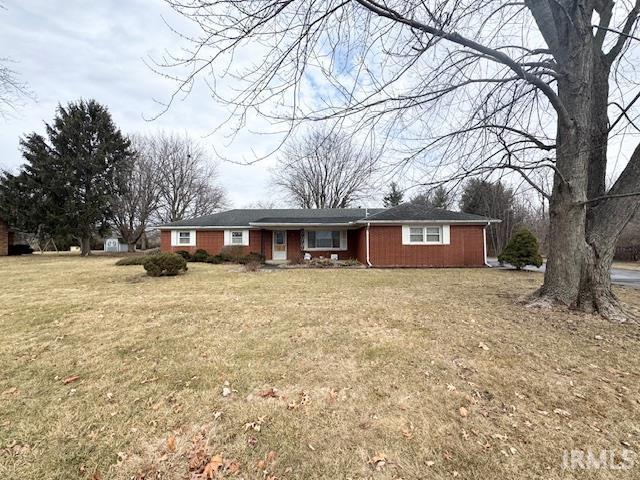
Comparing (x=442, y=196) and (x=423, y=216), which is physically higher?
(x=423, y=216)

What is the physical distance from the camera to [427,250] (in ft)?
52.8

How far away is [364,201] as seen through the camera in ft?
107

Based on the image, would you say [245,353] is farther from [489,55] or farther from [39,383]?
[489,55]

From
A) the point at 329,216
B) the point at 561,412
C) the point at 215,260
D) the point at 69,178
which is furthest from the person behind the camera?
the point at 69,178

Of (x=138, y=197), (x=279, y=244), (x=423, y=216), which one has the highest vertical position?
(x=138, y=197)

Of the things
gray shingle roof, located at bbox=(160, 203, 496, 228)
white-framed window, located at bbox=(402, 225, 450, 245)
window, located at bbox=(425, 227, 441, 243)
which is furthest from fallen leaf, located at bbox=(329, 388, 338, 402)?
window, located at bbox=(425, 227, 441, 243)

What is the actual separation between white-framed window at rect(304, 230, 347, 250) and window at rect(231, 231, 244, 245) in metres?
4.07

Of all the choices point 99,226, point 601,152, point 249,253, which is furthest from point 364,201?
point 601,152

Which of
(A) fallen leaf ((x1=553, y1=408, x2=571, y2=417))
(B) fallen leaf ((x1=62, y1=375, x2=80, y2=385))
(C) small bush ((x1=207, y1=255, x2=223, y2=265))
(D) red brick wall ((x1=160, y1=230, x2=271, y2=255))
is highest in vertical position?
(D) red brick wall ((x1=160, y1=230, x2=271, y2=255))

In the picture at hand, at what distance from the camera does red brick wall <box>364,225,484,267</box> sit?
52.6 ft

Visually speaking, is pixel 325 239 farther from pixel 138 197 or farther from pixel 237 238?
pixel 138 197

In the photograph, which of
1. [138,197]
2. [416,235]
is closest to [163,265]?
[416,235]

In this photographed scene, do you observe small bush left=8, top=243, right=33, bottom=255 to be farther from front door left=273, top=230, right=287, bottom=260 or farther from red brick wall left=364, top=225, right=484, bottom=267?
red brick wall left=364, top=225, right=484, bottom=267

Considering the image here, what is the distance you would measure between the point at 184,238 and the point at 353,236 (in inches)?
418
